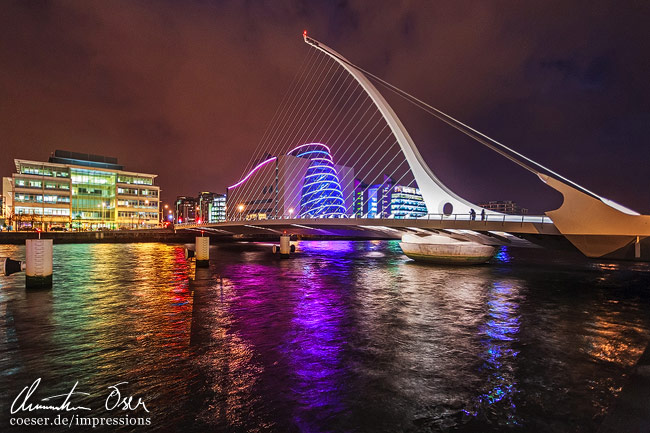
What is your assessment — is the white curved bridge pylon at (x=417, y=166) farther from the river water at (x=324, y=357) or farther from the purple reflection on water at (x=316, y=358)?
the purple reflection on water at (x=316, y=358)

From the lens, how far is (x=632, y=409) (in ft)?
16.8

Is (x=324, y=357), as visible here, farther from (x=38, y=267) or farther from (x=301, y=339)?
(x=38, y=267)

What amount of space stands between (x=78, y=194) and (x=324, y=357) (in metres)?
95.9

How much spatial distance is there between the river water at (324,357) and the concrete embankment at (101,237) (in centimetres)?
4914

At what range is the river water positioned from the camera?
4914mm

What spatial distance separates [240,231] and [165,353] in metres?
45.3

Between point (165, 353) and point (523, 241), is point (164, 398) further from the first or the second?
point (523, 241)

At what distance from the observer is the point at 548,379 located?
20.7 ft

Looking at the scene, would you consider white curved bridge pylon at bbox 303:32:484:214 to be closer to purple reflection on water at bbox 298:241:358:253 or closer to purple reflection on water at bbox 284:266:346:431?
purple reflection on water at bbox 284:266:346:431

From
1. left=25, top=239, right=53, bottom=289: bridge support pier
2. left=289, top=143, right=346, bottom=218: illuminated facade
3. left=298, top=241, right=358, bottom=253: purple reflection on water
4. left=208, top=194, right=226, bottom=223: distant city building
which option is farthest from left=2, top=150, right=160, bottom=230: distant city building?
left=25, top=239, right=53, bottom=289: bridge support pier

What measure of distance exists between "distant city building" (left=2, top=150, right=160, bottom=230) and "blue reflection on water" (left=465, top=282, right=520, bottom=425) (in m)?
85.4

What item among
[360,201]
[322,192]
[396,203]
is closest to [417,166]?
[396,203]

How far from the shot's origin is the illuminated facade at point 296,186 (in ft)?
278

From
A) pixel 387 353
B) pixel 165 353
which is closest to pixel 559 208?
pixel 387 353
